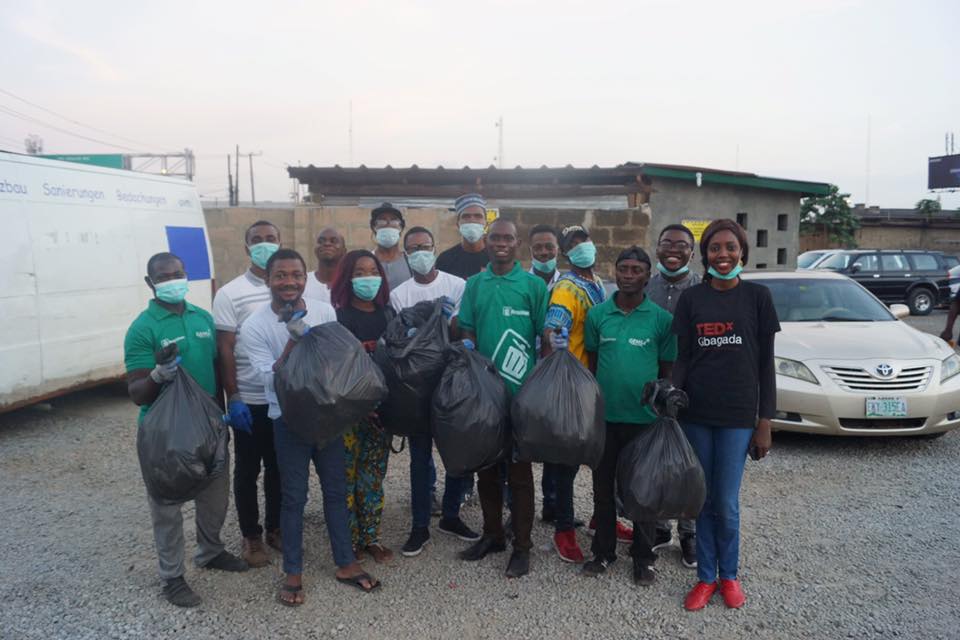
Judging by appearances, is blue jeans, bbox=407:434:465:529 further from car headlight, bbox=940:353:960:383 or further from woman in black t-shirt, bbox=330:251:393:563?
car headlight, bbox=940:353:960:383

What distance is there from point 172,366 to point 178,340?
24 cm

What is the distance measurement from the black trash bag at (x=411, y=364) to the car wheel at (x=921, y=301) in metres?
15.9

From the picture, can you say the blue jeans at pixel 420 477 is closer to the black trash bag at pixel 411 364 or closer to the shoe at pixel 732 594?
the black trash bag at pixel 411 364

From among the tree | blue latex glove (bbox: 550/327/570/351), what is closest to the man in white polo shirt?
blue latex glove (bbox: 550/327/570/351)

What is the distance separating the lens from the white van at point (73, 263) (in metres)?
5.52

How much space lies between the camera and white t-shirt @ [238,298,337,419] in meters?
3.15

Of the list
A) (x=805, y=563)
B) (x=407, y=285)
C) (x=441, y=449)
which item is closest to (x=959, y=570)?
(x=805, y=563)

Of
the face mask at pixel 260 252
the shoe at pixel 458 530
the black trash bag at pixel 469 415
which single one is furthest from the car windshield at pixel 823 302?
the face mask at pixel 260 252

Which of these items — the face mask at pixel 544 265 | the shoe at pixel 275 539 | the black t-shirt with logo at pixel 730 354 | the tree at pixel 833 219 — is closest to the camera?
the black t-shirt with logo at pixel 730 354

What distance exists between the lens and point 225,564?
350cm

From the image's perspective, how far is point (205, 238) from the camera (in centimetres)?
763

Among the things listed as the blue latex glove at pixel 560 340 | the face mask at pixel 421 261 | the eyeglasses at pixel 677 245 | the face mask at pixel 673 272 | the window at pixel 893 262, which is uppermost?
the eyeglasses at pixel 677 245

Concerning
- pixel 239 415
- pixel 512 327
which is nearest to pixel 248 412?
pixel 239 415

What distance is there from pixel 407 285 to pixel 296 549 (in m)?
1.51
